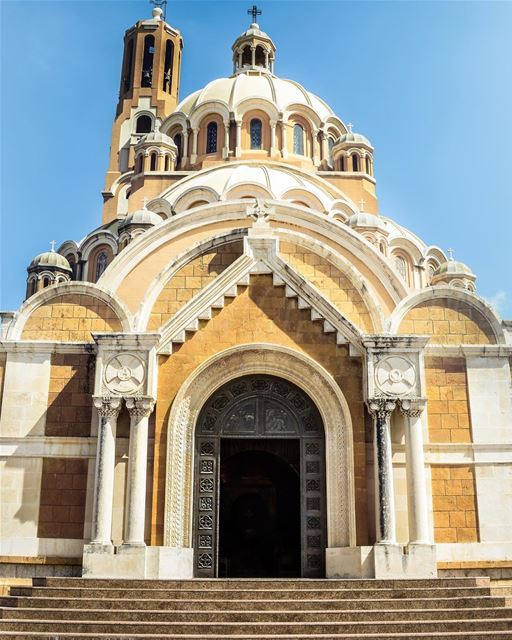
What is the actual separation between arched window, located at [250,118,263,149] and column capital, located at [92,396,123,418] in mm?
21697

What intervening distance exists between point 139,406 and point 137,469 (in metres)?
1.09

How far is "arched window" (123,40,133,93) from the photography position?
4866 centimetres

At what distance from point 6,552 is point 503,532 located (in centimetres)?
888

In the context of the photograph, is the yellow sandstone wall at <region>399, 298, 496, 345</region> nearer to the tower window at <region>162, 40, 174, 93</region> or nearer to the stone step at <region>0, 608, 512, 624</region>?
the stone step at <region>0, 608, 512, 624</region>

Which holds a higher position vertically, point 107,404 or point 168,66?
point 168,66

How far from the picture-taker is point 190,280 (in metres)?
15.9

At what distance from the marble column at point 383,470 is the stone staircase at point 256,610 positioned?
1.34 m

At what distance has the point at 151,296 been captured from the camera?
15.6 metres

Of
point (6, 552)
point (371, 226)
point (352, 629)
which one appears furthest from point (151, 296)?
point (371, 226)

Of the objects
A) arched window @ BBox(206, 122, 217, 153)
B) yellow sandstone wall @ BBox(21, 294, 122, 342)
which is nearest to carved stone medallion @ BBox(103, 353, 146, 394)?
yellow sandstone wall @ BBox(21, 294, 122, 342)

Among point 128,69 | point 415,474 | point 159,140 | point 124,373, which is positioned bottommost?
point 415,474

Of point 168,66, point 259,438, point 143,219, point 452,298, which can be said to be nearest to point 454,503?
point 259,438

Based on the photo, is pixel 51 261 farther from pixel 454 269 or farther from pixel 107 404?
pixel 107 404

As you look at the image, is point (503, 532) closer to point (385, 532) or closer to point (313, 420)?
point (385, 532)
